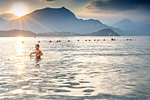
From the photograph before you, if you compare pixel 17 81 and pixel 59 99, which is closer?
pixel 59 99

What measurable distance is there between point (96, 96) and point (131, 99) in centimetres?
201

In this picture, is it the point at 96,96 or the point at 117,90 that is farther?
the point at 117,90

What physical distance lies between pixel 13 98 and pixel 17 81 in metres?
5.23

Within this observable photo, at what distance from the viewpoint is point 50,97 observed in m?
12.4

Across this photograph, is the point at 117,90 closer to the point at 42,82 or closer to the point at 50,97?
the point at 50,97

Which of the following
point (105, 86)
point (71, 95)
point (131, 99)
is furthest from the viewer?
point (105, 86)

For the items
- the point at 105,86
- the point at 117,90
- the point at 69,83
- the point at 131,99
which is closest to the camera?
the point at 131,99

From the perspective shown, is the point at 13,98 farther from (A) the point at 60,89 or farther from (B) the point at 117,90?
(B) the point at 117,90

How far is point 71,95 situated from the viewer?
42.3 ft

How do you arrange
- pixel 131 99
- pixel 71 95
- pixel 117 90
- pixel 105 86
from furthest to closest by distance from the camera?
pixel 105 86, pixel 117 90, pixel 71 95, pixel 131 99

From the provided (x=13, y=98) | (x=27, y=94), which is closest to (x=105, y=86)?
(x=27, y=94)

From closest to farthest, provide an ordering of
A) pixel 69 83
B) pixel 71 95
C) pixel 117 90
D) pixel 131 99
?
1. pixel 131 99
2. pixel 71 95
3. pixel 117 90
4. pixel 69 83

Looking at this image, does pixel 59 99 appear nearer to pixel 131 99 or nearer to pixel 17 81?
pixel 131 99

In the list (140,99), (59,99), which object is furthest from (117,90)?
(59,99)
